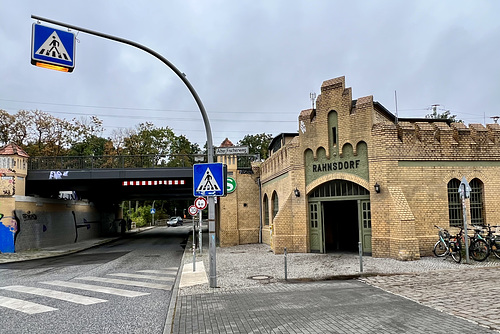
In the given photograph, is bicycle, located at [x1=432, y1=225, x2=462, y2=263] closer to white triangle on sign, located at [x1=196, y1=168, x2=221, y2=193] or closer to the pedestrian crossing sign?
the pedestrian crossing sign

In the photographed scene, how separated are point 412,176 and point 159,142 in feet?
138

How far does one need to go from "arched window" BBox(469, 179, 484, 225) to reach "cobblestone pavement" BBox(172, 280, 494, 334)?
26.8 feet

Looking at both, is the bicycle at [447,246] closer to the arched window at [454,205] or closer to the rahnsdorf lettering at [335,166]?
the arched window at [454,205]

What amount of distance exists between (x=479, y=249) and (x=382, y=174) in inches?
158

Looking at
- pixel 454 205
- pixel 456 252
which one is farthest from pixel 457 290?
pixel 454 205

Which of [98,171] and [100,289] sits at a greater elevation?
[98,171]

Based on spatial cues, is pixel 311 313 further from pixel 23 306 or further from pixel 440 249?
pixel 440 249

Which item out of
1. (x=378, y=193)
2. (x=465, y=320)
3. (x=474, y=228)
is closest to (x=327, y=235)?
(x=378, y=193)

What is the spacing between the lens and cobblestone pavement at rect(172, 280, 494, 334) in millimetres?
6293

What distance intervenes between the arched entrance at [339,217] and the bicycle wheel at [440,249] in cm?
237

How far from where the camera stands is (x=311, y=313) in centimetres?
720

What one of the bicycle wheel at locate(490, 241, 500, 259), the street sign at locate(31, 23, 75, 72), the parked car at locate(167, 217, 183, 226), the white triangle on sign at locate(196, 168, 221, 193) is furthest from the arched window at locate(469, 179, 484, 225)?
the parked car at locate(167, 217, 183, 226)

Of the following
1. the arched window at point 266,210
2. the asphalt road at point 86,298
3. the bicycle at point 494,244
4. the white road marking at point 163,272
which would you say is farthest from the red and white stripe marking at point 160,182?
the bicycle at point 494,244

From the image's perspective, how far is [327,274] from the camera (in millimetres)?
11164
